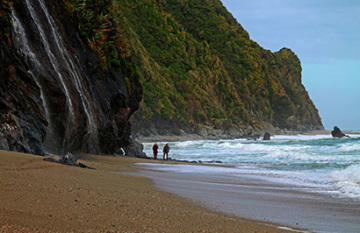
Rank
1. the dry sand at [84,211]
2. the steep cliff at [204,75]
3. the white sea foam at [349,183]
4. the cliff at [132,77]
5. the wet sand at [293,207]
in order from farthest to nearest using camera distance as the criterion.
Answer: the steep cliff at [204,75] → the cliff at [132,77] → the white sea foam at [349,183] → the wet sand at [293,207] → the dry sand at [84,211]

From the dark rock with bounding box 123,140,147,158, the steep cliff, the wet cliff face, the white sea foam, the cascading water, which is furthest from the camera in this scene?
the steep cliff

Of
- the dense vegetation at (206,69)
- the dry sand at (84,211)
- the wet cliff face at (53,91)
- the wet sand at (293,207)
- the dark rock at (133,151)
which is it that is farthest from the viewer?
the dense vegetation at (206,69)

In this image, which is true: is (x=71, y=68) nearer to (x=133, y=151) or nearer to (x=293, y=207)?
(x=133, y=151)

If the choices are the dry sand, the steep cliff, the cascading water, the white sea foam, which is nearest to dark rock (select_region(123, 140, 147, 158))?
the cascading water

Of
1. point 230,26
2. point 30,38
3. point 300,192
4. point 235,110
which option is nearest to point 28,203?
point 300,192

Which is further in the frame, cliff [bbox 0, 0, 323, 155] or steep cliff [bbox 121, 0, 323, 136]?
steep cliff [bbox 121, 0, 323, 136]

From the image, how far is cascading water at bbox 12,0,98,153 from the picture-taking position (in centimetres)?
1349

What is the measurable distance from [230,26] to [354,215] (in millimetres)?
119016

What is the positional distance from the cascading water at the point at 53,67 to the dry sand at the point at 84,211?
7857 mm

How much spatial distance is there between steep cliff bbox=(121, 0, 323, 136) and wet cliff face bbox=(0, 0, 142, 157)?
51.3 m

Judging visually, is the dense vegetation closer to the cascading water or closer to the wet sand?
the cascading water

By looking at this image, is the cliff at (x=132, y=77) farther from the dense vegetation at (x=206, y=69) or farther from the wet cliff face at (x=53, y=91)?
the dense vegetation at (x=206, y=69)

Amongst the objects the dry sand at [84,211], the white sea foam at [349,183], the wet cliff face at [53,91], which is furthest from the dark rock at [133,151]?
the dry sand at [84,211]

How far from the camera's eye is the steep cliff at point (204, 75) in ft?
263
